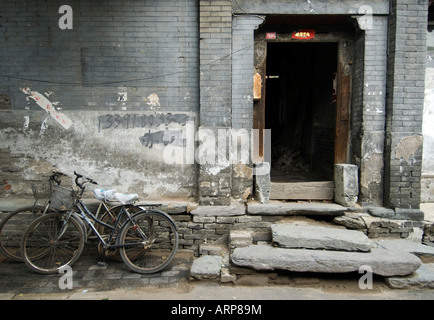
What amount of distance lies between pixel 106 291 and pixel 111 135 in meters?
2.49

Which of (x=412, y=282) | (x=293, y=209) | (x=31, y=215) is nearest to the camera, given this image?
(x=412, y=282)

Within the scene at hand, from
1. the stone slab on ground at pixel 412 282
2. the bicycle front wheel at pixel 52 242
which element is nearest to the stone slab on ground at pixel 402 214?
the stone slab on ground at pixel 412 282

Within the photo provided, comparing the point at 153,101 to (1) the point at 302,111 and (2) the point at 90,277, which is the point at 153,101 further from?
(1) the point at 302,111

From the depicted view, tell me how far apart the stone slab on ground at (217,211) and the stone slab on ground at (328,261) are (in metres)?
0.91

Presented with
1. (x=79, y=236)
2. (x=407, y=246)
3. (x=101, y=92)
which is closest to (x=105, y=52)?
(x=101, y=92)

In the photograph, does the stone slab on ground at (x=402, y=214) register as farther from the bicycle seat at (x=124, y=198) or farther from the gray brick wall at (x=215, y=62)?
the bicycle seat at (x=124, y=198)

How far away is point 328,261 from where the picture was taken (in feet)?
12.9

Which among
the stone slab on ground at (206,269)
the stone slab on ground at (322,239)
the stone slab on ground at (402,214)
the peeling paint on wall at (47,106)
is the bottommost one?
the stone slab on ground at (206,269)

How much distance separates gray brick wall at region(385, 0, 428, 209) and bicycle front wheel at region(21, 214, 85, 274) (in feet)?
16.0

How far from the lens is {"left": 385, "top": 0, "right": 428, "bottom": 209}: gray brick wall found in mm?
4840

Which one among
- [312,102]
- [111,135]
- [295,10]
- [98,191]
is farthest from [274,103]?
[98,191]

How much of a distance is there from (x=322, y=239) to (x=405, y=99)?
2671mm

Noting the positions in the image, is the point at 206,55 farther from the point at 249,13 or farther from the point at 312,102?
the point at 312,102

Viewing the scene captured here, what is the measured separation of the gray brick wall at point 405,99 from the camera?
4.84 m
